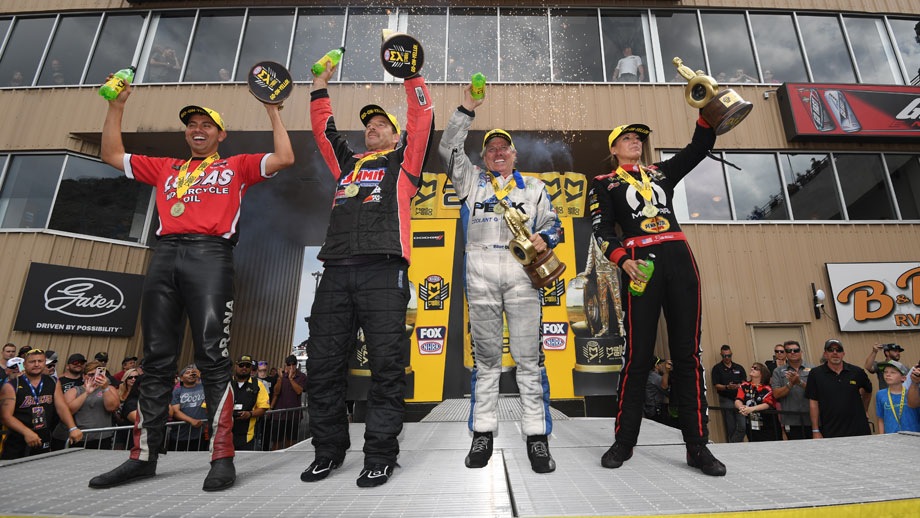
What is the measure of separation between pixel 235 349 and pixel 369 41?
9.28 m

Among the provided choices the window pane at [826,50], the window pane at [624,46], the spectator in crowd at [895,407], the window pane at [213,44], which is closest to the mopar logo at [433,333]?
the spectator in crowd at [895,407]

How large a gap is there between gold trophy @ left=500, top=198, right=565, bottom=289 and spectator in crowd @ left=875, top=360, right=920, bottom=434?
4642mm

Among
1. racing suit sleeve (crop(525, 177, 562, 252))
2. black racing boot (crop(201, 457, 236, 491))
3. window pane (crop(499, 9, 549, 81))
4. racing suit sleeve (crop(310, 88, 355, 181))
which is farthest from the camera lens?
window pane (crop(499, 9, 549, 81))

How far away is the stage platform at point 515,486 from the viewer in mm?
1688

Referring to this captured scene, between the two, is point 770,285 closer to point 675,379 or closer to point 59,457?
point 675,379

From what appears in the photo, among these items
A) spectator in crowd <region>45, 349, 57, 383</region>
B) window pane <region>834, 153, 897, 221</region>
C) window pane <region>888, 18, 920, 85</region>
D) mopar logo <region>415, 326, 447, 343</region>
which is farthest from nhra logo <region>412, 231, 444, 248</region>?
window pane <region>888, 18, 920, 85</region>

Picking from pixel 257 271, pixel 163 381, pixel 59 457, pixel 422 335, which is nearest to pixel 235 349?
pixel 257 271

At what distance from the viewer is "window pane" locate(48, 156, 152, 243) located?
892 centimetres

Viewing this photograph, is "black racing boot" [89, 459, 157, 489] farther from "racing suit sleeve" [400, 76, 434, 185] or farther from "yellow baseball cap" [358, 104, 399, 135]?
"yellow baseball cap" [358, 104, 399, 135]

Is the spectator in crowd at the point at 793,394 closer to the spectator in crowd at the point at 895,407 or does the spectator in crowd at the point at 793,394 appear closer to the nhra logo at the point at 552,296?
the spectator in crowd at the point at 895,407

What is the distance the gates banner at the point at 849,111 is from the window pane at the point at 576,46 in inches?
133

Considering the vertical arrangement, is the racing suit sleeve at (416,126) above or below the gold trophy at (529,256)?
above

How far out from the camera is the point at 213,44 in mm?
9930

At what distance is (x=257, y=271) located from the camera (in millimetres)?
13195
